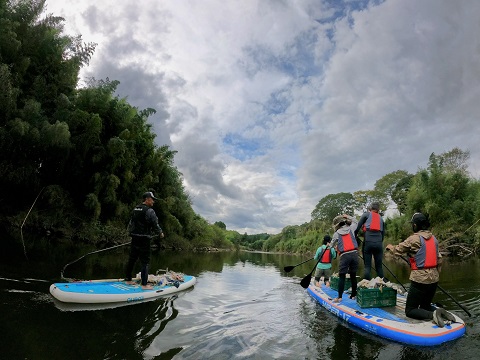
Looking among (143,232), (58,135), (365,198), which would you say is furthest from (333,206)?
(143,232)

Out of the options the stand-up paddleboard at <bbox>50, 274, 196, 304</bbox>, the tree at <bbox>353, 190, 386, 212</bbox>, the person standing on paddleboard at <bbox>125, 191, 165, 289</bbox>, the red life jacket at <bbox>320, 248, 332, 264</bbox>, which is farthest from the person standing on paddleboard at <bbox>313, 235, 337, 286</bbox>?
the tree at <bbox>353, 190, 386, 212</bbox>

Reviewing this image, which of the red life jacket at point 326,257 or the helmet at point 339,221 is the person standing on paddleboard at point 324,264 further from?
the helmet at point 339,221

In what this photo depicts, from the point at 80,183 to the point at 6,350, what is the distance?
17.2 metres

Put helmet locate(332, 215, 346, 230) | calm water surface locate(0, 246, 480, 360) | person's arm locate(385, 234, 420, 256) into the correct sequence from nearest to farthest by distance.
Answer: calm water surface locate(0, 246, 480, 360) < person's arm locate(385, 234, 420, 256) < helmet locate(332, 215, 346, 230)

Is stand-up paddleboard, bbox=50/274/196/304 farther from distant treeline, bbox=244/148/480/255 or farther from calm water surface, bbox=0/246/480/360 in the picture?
distant treeline, bbox=244/148/480/255

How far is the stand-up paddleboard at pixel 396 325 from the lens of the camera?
411 cm

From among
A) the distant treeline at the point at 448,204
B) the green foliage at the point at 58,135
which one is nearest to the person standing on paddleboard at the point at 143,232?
the green foliage at the point at 58,135

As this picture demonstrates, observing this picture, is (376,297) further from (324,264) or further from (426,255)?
(324,264)

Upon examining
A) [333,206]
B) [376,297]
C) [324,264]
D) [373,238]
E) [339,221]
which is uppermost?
[333,206]

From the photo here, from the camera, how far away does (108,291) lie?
5.70 metres

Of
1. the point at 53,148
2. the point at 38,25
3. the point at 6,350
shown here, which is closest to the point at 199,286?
the point at 6,350

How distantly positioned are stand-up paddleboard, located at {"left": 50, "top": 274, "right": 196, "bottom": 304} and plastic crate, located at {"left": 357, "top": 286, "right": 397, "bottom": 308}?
13.0ft

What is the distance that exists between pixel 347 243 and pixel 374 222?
929 mm

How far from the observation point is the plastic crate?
545 cm
